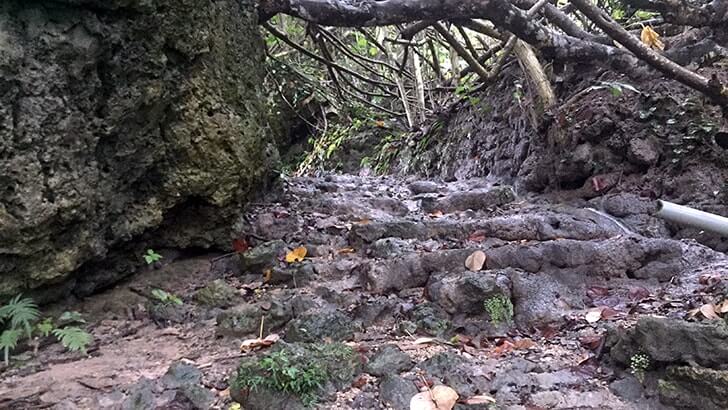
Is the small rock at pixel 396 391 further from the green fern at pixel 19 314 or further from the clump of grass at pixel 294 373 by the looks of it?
the green fern at pixel 19 314

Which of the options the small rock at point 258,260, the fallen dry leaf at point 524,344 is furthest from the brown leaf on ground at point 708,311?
the small rock at point 258,260

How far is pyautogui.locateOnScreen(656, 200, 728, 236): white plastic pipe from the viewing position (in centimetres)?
183

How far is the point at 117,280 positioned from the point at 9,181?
1156 mm

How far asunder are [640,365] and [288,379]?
1530 mm

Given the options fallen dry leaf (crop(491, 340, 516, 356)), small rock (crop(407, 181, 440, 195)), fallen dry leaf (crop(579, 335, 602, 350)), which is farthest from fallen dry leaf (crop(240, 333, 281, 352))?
small rock (crop(407, 181, 440, 195))

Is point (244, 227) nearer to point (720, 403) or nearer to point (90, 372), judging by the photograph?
point (90, 372)

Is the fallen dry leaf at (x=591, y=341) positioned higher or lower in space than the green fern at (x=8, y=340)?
lower

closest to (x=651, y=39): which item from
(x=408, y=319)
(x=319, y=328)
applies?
(x=408, y=319)

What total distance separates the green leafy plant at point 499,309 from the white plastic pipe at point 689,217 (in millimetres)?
1306

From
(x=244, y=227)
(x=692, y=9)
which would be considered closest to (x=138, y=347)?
(x=244, y=227)

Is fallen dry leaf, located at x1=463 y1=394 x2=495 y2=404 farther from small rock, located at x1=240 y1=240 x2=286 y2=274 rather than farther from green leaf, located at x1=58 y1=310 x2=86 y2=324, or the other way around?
green leaf, located at x1=58 y1=310 x2=86 y2=324

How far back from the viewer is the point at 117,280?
140 inches

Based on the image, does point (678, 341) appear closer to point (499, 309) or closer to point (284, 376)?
point (499, 309)

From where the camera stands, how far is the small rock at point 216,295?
341 centimetres
